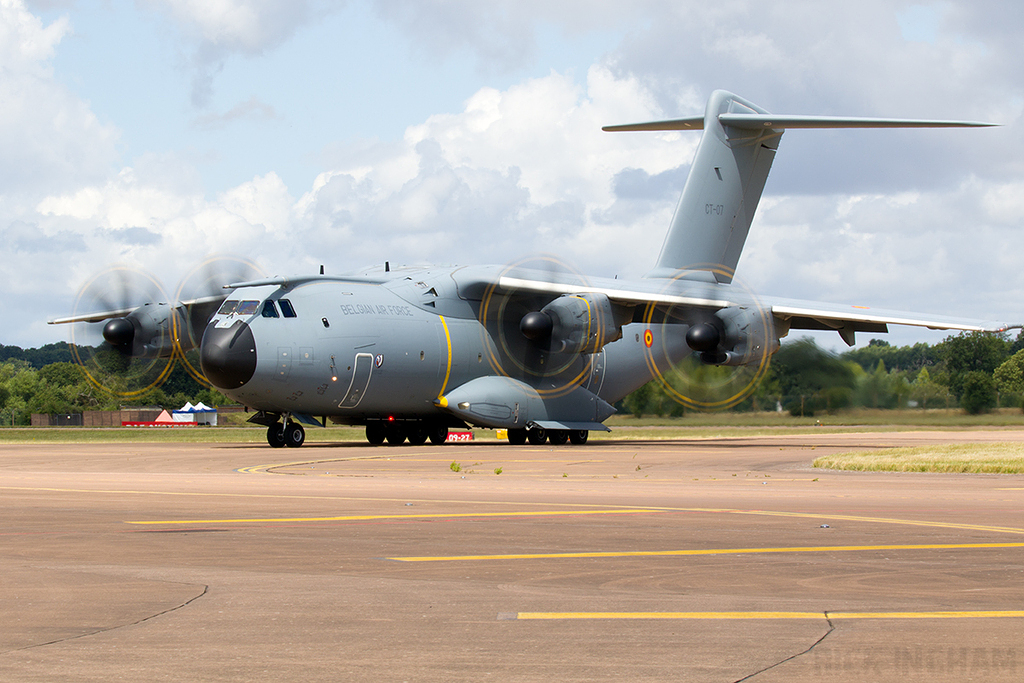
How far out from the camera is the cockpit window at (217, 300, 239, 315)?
103 feet

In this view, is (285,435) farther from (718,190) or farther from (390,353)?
(718,190)

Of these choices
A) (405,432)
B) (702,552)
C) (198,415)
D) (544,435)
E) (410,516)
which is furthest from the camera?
(198,415)

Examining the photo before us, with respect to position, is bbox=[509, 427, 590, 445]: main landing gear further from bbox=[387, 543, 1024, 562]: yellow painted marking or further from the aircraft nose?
bbox=[387, 543, 1024, 562]: yellow painted marking

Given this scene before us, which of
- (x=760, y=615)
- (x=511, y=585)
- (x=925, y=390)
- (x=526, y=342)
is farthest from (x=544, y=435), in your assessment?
(x=760, y=615)

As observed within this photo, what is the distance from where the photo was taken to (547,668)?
17.7ft

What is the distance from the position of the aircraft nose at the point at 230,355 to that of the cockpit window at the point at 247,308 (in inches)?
17.3

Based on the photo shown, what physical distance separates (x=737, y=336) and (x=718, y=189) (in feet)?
30.2

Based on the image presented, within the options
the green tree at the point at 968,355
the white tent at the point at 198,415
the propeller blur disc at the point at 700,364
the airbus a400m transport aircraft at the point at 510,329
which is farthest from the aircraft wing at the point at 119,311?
the white tent at the point at 198,415

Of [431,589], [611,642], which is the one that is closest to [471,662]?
[611,642]

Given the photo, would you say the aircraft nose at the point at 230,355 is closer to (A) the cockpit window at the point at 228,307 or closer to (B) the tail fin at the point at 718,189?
(A) the cockpit window at the point at 228,307

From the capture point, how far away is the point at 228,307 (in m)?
31.6

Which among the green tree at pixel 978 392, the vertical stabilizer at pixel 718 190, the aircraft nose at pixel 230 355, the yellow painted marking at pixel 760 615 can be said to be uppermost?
the vertical stabilizer at pixel 718 190

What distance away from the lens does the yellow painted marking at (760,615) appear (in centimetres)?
655

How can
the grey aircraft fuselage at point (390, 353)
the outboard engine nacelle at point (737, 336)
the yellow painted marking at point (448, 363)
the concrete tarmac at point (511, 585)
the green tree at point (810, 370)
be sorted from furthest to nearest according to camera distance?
the yellow painted marking at point (448, 363)
the green tree at point (810, 370)
the outboard engine nacelle at point (737, 336)
the grey aircraft fuselage at point (390, 353)
the concrete tarmac at point (511, 585)
